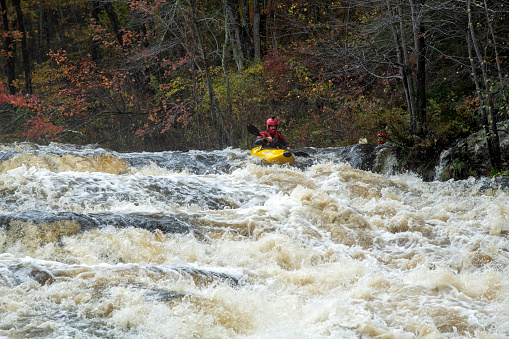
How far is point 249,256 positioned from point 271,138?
4901mm

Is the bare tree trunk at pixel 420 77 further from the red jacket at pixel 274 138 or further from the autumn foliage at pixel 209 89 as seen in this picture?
the red jacket at pixel 274 138

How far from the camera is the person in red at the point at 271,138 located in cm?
916

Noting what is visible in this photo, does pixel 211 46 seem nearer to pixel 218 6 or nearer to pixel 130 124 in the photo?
pixel 218 6

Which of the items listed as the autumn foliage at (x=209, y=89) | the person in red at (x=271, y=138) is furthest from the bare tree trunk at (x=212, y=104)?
the person in red at (x=271, y=138)

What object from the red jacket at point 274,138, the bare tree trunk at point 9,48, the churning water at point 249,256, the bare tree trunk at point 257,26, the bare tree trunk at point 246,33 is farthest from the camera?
the bare tree trunk at point 9,48

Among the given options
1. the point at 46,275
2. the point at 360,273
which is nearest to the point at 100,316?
the point at 46,275

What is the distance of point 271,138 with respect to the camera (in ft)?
30.3

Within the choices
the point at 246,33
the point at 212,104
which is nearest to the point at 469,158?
the point at 212,104

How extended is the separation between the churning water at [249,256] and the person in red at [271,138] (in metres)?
1.42

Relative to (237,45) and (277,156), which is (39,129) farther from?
(277,156)

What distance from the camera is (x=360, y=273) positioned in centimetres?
433

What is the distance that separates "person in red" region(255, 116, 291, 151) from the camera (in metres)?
9.16

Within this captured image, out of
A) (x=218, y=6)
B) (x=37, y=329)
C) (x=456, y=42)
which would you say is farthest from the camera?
(x=218, y=6)

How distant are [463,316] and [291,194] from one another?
11.2 ft
